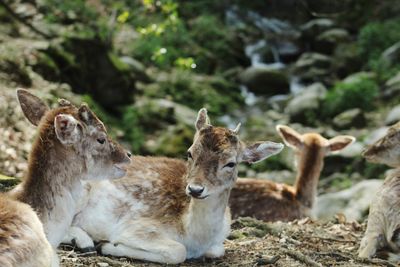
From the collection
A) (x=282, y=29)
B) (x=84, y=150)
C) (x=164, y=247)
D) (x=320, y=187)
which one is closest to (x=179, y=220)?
(x=164, y=247)

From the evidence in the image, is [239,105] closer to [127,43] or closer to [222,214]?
[127,43]

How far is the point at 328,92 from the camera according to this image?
75.8 ft

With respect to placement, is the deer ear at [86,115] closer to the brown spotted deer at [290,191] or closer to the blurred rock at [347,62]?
the brown spotted deer at [290,191]

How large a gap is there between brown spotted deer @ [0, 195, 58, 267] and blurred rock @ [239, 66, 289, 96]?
20.3 meters

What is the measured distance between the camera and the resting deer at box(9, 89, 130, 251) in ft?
18.5

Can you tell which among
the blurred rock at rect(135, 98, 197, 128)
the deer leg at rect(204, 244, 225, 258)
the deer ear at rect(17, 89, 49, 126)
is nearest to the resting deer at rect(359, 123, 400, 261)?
the deer leg at rect(204, 244, 225, 258)

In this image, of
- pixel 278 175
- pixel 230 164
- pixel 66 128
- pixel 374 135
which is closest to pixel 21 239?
pixel 66 128

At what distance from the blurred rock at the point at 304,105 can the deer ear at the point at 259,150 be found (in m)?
15.0

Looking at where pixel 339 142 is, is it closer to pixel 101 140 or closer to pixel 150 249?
pixel 150 249

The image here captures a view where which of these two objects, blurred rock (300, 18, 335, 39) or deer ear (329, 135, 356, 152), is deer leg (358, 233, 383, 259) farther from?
blurred rock (300, 18, 335, 39)

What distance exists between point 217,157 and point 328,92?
17076mm

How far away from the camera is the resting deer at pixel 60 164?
563 cm

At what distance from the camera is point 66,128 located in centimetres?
558

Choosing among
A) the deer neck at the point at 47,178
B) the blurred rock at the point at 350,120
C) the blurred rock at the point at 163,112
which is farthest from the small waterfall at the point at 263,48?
the deer neck at the point at 47,178
